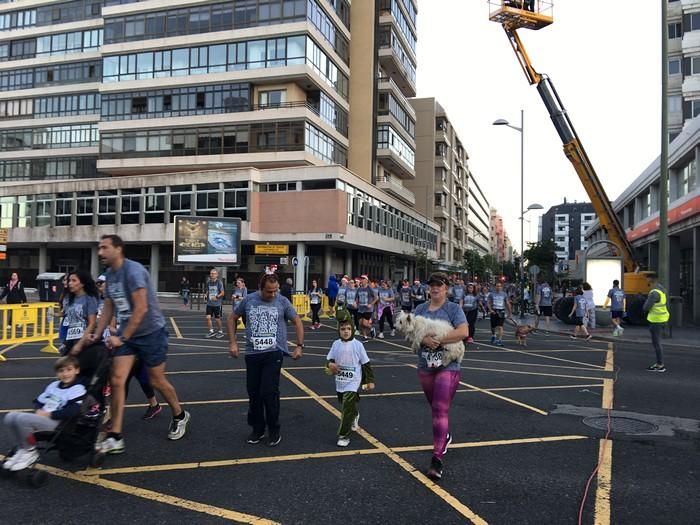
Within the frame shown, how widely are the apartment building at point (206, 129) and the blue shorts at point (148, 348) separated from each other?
29928mm

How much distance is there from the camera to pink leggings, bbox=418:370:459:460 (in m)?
4.39

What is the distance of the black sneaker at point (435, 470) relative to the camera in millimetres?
4309

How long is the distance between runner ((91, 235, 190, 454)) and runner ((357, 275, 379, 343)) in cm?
954

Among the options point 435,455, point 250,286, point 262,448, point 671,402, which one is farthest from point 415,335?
point 250,286

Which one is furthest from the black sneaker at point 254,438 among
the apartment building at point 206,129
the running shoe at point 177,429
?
the apartment building at point 206,129

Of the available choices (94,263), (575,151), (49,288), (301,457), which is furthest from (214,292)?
(94,263)

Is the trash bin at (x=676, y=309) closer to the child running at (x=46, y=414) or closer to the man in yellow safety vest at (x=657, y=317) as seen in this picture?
the man in yellow safety vest at (x=657, y=317)

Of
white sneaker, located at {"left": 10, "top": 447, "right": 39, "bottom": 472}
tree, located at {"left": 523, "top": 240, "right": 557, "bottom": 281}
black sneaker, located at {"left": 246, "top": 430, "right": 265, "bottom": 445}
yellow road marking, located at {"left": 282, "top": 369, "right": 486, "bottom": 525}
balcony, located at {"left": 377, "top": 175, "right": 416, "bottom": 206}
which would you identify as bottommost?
yellow road marking, located at {"left": 282, "top": 369, "right": 486, "bottom": 525}

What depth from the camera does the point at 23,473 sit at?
4.09 meters

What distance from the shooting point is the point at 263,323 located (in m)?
5.21

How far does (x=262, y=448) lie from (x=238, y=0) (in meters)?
40.1

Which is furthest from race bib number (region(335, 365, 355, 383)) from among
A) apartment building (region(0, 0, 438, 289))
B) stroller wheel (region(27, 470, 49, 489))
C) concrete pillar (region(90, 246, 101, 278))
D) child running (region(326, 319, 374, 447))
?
concrete pillar (region(90, 246, 101, 278))

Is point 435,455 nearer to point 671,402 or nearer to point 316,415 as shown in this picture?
point 316,415

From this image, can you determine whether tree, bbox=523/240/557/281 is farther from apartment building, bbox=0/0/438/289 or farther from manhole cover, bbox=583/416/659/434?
manhole cover, bbox=583/416/659/434
